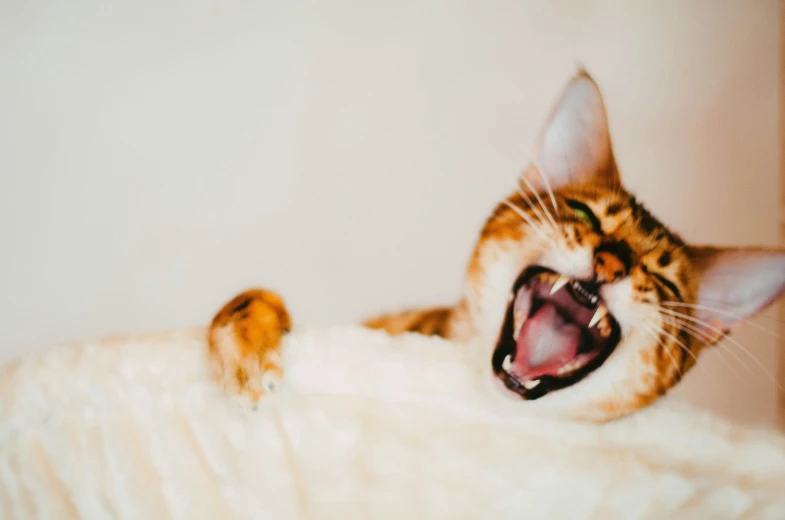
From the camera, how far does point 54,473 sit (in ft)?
1.99

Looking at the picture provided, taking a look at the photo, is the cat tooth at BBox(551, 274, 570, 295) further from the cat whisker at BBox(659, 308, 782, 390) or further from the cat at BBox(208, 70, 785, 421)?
the cat whisker at BBox(659, 308, 782, 390)

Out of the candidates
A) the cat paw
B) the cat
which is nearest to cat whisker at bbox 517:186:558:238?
the cat

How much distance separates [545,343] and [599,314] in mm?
89

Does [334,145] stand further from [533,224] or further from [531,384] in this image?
[531,384]

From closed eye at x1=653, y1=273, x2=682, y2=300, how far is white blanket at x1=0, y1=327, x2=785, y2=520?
0.54ft

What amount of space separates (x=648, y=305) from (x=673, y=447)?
18 centimetres

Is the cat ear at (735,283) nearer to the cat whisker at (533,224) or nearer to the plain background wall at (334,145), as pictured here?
the plain background wall at (334,145)

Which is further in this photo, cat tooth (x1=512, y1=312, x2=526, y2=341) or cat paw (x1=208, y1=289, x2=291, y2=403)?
cat tooth (x1=512, y1=312, x2=526, y2=341)

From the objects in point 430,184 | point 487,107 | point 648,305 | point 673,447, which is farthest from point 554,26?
point 673,447

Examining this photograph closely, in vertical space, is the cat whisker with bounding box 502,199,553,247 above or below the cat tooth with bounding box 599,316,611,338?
above

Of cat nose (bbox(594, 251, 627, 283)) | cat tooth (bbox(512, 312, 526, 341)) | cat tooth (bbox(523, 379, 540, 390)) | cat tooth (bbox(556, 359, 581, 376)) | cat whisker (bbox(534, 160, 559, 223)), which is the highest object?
cat whisker (bbox(534, 160, 559, 223))

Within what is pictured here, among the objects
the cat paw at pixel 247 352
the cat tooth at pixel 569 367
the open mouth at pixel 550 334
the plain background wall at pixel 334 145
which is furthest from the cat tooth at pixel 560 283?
the cat paw at pixel 247 352

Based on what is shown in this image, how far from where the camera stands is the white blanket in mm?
600

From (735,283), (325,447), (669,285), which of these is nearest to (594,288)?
(669,285)
